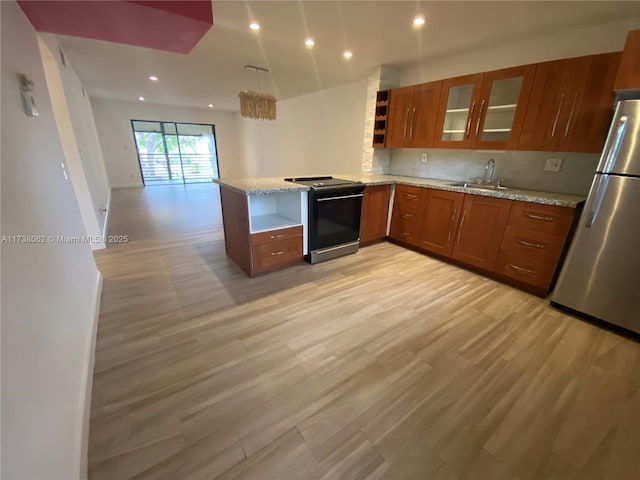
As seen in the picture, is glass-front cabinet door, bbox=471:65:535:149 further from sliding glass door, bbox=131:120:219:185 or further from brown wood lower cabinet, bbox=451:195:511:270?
sliding glass door, bbox=131:120:219:185

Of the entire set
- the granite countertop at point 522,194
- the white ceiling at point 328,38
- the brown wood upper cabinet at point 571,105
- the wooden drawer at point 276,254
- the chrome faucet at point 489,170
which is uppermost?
the white ceiling at point 328,38

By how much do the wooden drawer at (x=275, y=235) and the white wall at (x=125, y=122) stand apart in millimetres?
8162

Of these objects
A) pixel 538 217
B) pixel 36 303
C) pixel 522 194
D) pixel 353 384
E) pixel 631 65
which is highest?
pixel 631 65

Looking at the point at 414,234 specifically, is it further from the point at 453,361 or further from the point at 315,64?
the point at 315,64

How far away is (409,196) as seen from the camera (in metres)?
3.45

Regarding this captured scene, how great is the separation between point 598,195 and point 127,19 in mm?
3763

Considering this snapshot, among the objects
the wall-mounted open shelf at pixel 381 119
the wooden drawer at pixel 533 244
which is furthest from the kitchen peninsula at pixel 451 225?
the wall-mounted open shelf at pixel 381 119

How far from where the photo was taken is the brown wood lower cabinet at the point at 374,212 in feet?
11.3

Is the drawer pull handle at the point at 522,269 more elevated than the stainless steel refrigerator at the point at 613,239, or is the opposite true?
the stainless steel refrigerator at the point at 613,239

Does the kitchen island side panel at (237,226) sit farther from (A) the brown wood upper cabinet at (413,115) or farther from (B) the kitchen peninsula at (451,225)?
(A) the brown wood upper cabinet at (413,115)

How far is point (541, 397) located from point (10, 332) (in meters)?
2.44

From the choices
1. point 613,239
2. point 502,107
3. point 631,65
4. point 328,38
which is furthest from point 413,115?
point 613,239

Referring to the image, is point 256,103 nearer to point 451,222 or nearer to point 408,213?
point 408,213

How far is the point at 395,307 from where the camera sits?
7.59 feet
